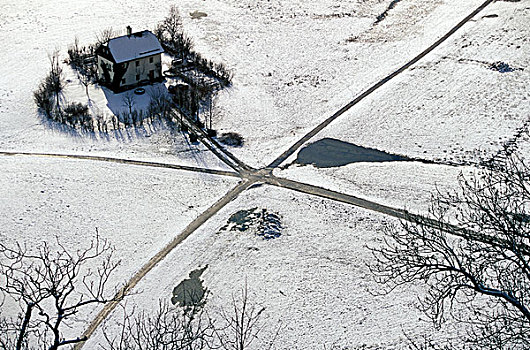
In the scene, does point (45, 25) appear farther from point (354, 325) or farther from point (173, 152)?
point (354, 325)

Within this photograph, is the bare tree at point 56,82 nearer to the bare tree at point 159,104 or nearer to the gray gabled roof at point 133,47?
the gray gabled roof at point 133,47

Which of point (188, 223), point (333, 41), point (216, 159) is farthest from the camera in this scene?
point (333, 41)

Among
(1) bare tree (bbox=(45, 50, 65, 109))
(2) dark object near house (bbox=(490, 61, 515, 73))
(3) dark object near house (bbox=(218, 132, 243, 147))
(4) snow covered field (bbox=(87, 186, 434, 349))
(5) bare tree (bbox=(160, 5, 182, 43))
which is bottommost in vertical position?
(4) snow covered field (bbox=(87, 186, 434, 349))

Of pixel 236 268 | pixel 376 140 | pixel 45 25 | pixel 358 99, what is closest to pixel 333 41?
pixel 358 99

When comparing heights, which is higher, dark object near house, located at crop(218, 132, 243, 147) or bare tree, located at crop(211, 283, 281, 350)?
dark object near house, located at crop(218, 132, 243, 147)

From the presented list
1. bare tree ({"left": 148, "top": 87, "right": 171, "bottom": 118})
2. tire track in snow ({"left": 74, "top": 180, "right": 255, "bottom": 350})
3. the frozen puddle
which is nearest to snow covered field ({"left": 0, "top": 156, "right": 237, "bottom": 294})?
tire track in snow ({"left": 74, "top": 180, "right": 255, "bottom": 350})

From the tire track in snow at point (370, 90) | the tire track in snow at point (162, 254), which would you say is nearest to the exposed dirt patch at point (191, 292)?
the tire track in snow at point (162, 254)

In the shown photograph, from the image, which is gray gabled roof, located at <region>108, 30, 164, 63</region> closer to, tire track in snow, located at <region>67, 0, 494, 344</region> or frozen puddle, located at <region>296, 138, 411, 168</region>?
tire track in snow, located at <region>67, 0, 494, 344</region>
